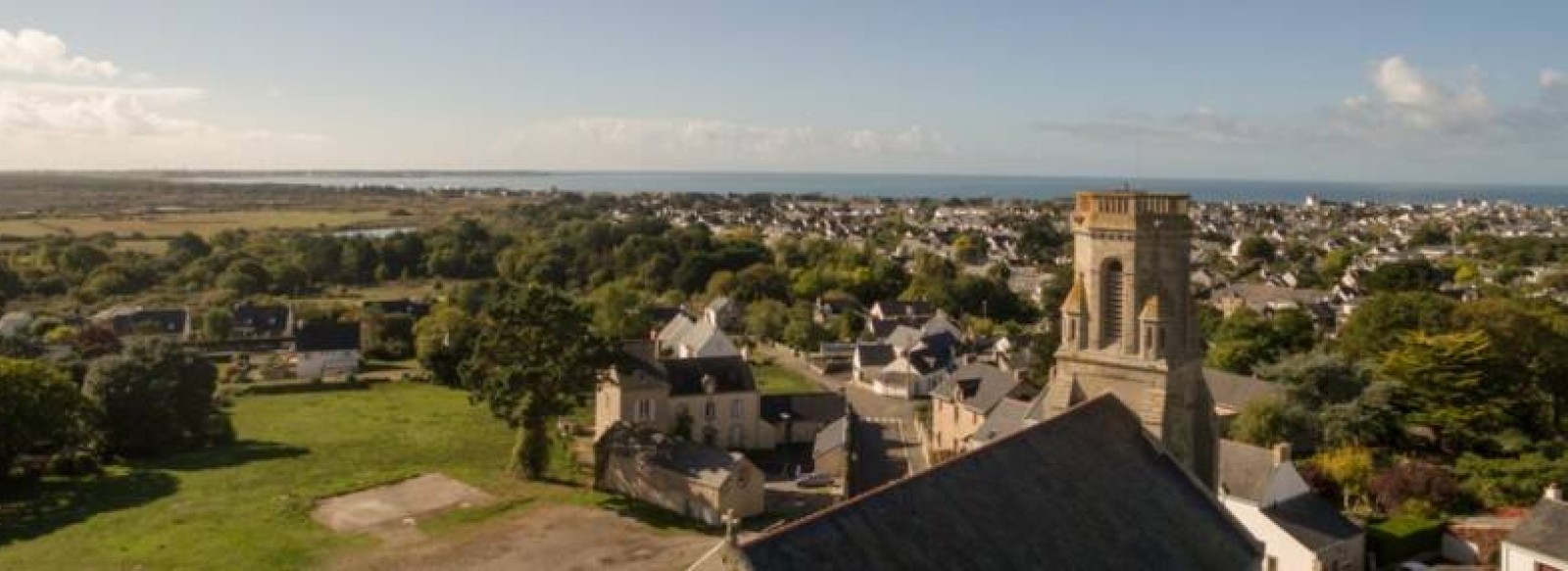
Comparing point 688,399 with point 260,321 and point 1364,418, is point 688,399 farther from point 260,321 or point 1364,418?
point 260,321

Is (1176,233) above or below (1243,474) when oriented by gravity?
above

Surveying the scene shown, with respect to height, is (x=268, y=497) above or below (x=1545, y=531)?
below

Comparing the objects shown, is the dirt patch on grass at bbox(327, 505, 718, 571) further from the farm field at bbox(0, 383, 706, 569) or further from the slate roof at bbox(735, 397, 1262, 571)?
the slate roof at bbox(735, 397, 1262, 571)

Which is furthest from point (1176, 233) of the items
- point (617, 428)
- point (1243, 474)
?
point (617, 428)

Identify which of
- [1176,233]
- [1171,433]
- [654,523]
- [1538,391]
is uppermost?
[1176,233]

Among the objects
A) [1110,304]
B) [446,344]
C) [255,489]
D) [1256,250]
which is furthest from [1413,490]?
[1256,250]

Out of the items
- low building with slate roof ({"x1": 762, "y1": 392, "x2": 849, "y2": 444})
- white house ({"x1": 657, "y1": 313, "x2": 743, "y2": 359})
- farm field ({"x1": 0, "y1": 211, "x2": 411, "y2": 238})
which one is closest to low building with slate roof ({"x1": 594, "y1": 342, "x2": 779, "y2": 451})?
low building with slate roof ({"x1": 762, "y1": 392, "x2": 849, "y2": 444})

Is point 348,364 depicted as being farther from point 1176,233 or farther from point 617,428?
point 1176,233
